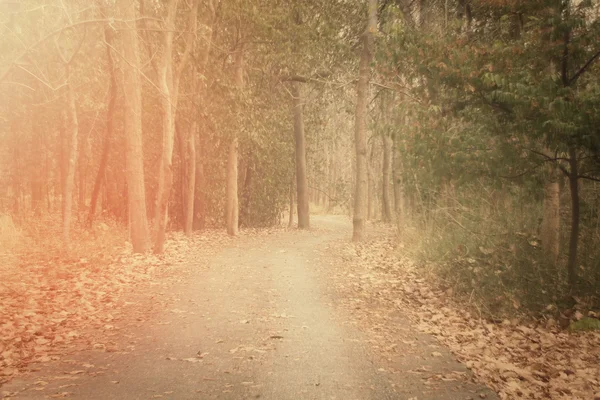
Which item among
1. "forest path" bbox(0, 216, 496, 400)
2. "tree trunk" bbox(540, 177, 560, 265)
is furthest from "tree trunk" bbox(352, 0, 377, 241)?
"forest path" bbox(0, 216, 496, 400)

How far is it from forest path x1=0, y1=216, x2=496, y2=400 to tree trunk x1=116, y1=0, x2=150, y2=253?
4566mm

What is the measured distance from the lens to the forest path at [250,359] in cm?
459

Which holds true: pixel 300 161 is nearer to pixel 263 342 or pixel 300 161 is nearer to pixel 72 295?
pixel 72 295

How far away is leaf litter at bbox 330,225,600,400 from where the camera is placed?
16.1 feet

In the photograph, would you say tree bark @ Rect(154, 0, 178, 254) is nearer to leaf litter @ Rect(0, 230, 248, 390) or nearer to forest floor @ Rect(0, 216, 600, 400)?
leaf litter @ Rect(0, 230, 248, 390)

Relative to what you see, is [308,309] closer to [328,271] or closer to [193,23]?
[328,271]

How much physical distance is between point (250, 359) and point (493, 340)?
3.54m

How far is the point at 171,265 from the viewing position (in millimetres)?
11609


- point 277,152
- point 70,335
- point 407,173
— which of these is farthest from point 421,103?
point 277,152

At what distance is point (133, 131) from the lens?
12430mm

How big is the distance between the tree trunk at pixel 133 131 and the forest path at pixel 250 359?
4.57m

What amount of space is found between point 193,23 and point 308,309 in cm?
1009

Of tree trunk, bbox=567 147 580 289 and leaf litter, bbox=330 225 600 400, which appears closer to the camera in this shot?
leaf litter, bbox=330 225 600 400

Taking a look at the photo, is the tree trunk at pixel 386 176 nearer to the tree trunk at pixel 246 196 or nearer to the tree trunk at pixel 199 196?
the tree trunk at pixel 246 196
